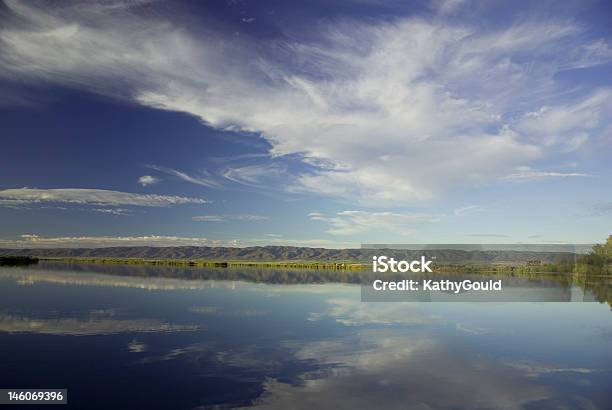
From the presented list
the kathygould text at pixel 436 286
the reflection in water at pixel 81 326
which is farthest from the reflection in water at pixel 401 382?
the kathygould text at pixel 436 286

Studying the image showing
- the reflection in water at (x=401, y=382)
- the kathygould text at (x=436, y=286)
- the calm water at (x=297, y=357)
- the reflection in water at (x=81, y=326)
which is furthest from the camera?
the kathygould text at (x=436, y=286)

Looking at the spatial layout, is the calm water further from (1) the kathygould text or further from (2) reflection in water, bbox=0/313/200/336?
(1) the kathygould text

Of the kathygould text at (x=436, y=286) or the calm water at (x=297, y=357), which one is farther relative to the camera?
the kathygould text at (x=436, y=286)

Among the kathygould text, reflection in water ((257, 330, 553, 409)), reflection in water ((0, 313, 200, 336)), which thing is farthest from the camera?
the kathygould text

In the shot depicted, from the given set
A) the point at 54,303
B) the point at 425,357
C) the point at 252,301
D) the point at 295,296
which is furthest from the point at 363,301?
the point at 54,303

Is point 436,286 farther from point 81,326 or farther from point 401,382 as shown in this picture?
point 401,382

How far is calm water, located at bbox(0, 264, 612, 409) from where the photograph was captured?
17375 mm

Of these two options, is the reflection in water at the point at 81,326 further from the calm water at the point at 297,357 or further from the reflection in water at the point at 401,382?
the reflection in water at the point at 401,382

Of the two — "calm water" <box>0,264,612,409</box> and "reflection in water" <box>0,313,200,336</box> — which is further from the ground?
"reflection in water" <box>0,313,200,336</box>

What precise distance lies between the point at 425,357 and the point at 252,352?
9542 millimetres

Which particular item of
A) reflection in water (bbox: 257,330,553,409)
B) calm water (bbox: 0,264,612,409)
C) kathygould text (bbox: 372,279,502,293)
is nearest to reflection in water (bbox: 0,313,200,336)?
calm water (bbox: 0,264,612,409)

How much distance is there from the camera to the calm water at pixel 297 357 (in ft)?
57.0

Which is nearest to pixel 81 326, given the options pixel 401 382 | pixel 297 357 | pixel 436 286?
pixel 297 357

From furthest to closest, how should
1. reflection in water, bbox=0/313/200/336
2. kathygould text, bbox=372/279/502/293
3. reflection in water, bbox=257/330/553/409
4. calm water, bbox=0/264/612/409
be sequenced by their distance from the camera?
kathygould text, bbox=372/279/502/293
reflection in water, bbox=0/313/200/336
calm water, bbox=0/264/612/409
reflection in water, bbox=257/330/553/409
